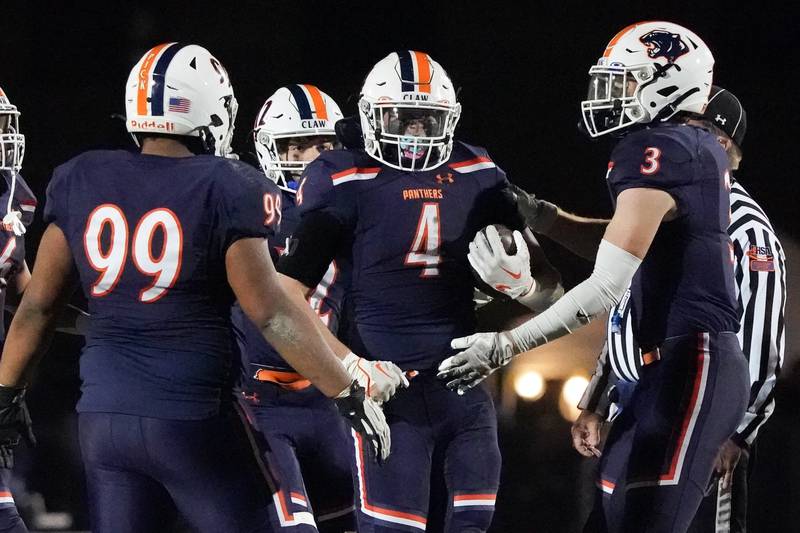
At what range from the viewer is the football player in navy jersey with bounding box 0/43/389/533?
2.29 meters

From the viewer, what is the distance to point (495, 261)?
110 inches

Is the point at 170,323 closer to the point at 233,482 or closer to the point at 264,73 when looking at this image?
the point at 233,482

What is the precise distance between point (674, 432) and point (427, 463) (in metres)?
0.52

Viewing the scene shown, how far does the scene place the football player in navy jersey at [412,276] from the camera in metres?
2.75

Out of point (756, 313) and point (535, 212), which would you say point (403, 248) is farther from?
point (756, 313)

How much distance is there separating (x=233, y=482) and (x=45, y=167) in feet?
9.07

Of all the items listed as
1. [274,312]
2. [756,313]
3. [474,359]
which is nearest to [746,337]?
[756,313]

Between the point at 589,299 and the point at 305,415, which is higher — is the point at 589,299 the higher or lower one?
A: the higher one

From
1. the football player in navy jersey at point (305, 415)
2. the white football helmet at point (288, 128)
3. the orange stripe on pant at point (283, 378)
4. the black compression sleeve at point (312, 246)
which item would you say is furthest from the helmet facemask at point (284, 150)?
the black compression sleeve at point (312, 246)

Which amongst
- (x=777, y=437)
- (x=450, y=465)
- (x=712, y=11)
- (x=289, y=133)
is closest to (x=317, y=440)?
(x=450, y=465)

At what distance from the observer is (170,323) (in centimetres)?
234

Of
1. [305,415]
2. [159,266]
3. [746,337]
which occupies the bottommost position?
[305,415]

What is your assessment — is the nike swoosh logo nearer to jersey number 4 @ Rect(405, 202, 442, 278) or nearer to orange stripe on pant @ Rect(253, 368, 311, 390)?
jersey number 4 @ Rect(405, 202, 442, 278)

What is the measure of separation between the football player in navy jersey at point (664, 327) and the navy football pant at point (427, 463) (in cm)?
7
